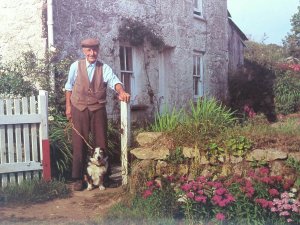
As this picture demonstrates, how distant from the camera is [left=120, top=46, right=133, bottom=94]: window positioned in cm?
1041

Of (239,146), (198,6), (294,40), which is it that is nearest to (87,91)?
(239,146)

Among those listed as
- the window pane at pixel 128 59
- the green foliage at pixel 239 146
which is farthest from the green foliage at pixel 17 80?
the green foliage at pixel 239 146

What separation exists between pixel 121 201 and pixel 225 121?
2.21 meters

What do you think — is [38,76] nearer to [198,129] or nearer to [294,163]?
[198,129]

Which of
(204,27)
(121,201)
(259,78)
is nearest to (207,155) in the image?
(121,201)

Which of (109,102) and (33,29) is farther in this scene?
(109,102)

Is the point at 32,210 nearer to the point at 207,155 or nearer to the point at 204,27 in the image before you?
the point at 207,155

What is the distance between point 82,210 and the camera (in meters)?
5.33

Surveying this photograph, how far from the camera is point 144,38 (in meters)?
10.7

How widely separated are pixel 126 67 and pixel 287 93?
21.1 ft

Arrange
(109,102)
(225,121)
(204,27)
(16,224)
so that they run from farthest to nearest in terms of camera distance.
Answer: (204,27) < (109,102) < (225,121) < (16,224)

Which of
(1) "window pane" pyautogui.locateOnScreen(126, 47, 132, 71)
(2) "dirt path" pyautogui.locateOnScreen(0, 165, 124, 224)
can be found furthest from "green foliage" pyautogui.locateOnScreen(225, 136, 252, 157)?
(1) "window pane" pyautogui.locateOnScreen(126, 47, 132, 71)

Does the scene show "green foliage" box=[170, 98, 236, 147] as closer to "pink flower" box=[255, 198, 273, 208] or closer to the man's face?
"pink flower" box=[255, 198, 273, 208]

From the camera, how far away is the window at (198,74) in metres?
13.3
